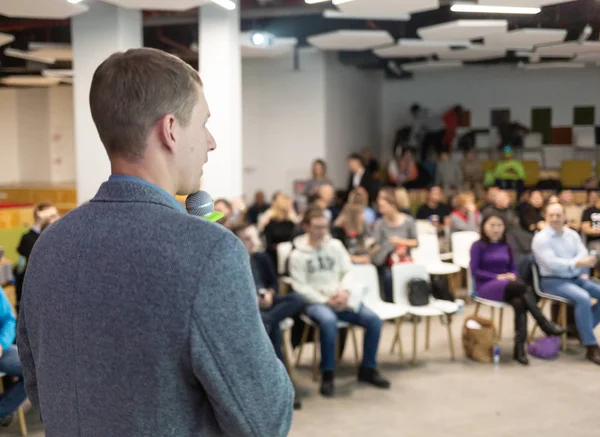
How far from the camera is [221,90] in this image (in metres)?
7.70

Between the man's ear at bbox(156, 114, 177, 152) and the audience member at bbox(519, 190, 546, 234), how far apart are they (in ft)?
26.4

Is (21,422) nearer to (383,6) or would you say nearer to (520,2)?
(383,6)

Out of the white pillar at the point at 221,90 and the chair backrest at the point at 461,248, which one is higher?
the white pillar at the point at 221,90

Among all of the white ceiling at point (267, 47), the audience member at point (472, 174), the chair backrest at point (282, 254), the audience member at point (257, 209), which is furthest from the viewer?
the audience member at point (472, 174)

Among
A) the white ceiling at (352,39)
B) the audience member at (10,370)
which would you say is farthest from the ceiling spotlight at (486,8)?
the audience member at (10,370)

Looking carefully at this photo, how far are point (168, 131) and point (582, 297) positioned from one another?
5.64 meters

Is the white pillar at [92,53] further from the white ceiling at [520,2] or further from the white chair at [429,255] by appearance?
the white ceiling at [520,2]

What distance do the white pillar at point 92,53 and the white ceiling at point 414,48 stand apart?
4.13 metres

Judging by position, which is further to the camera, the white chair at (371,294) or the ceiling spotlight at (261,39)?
the ceiling spotlight at (261,39)

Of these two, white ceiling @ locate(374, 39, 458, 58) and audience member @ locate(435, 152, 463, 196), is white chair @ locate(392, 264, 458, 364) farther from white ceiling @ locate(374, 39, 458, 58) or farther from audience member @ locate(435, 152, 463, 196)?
audience member @ locate(435, 152, 463, 196)

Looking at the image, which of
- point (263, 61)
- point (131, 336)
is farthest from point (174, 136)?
point (263, 61)

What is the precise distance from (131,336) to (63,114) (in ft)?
54.8

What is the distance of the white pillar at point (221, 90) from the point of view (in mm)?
7695

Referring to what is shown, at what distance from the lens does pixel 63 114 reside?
16516 mm
